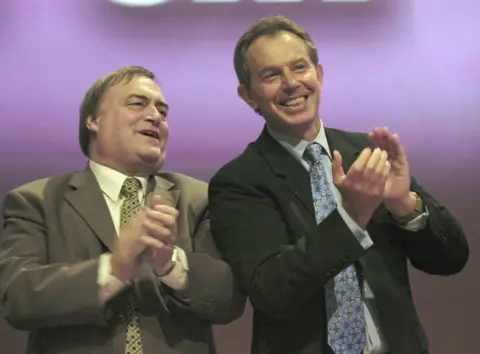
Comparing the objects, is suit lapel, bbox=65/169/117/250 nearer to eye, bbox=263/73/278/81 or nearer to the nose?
the nose

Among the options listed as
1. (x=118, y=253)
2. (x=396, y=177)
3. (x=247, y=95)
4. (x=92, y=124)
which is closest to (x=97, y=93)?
(x=92, y=124)

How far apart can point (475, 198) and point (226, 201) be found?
1276 millimetres

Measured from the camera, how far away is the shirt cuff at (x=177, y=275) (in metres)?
1.46

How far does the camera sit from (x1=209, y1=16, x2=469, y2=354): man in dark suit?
123cm

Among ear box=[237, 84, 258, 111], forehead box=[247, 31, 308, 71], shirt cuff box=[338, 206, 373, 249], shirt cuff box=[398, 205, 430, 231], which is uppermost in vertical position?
forehead box=[247, 31, 308, 71]

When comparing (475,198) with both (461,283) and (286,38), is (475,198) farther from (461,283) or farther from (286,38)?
(286,38)

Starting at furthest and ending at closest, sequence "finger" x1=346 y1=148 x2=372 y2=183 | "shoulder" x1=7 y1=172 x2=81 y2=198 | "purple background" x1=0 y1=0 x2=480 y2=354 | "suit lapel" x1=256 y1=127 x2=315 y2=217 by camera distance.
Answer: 1. "purple background" x1=0 y1=0 x2=480 y2=354
2. "shoulder" x1=7 y1=172 x2=81 y2=198
3. "suit lapel" x1=256 y1=127 x2=315 y2=217
4. "finger" x1=346 y1=148 x2=372 y2=183

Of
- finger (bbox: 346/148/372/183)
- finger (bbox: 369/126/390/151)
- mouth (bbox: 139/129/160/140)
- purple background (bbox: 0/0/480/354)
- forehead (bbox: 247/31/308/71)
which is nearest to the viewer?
finger (bbox: 346/148/372/183)

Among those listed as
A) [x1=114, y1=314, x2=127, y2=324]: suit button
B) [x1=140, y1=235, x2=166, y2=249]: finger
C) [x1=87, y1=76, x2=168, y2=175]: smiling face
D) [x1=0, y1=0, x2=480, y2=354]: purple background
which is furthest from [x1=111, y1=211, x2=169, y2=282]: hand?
[x1=0, y1=0, x2=480, y2=354]: purple background

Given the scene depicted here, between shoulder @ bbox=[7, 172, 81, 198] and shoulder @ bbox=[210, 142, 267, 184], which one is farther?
shoulder @ bbox=[7, 172, 81, 198]

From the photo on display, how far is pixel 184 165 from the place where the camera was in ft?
7.95

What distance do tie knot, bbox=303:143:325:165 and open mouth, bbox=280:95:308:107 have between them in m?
0.10

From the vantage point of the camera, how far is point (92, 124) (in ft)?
5.82

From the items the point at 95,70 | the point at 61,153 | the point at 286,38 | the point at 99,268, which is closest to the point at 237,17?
the point at 95,70
